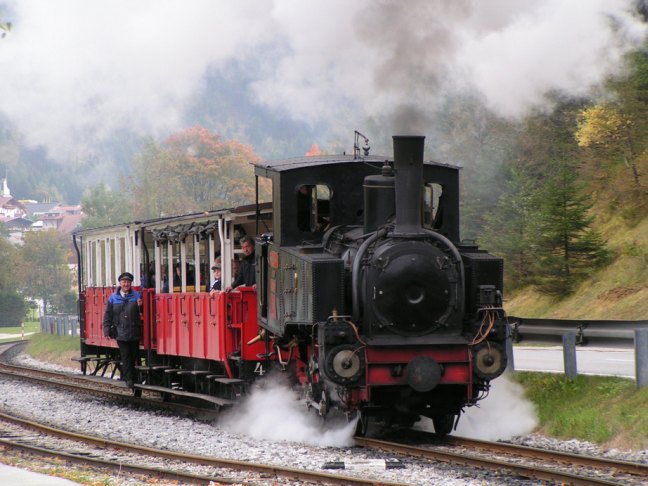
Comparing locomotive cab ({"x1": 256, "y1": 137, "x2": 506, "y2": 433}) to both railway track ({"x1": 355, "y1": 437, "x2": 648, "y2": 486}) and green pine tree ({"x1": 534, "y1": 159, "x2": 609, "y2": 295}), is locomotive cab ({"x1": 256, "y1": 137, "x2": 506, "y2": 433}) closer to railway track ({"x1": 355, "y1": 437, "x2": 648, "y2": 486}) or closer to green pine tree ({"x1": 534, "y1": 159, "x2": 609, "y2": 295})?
railway track ({"x1": 355, "y1": 437, "x2": 648, "y2": 486})

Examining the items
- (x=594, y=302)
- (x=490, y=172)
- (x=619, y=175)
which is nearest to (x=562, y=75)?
(x=594, y=302)

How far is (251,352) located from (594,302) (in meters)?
14.3

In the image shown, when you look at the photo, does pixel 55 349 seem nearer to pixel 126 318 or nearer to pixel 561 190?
pixel 561 190

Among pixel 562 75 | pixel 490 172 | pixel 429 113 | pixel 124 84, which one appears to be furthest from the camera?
pixel 124 84

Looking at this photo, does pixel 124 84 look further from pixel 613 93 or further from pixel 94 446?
pixel 94 446

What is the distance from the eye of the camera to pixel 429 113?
45.6 ft

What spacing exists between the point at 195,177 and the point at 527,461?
62906 mm

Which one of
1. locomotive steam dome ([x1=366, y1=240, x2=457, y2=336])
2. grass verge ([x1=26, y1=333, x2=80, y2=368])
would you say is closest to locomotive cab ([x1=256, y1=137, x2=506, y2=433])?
locomotive steam dome ([x1=366, y1=240, x2=457, y2=336])

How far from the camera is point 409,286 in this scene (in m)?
11.2

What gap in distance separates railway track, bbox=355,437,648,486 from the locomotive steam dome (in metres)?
1.26

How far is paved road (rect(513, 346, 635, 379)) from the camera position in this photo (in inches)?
622

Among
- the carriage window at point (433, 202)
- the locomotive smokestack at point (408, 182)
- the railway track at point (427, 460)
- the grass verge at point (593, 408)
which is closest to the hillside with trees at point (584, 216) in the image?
the grass verge at point (593, 408)

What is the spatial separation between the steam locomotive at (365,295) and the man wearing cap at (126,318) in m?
3.07

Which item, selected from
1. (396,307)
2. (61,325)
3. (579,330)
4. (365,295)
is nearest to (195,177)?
(61,325)
